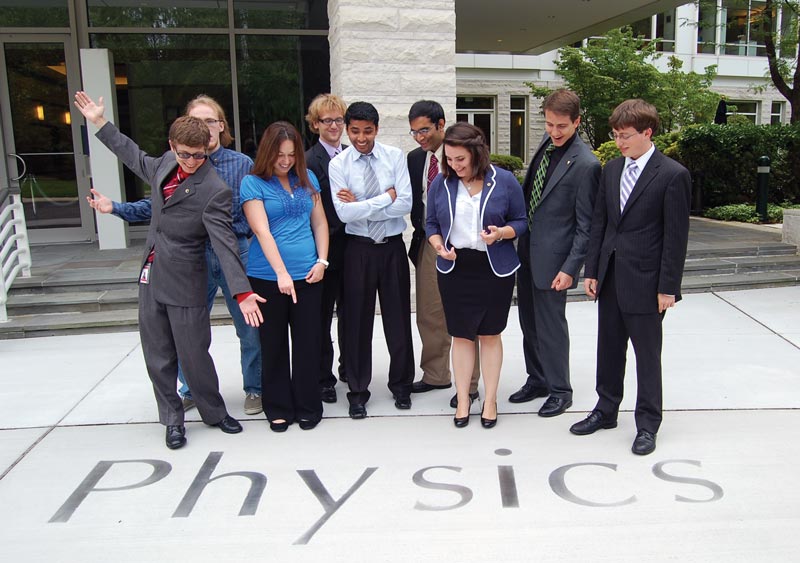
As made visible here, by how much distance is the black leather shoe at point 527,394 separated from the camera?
4.56 m

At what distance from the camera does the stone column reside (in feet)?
22.8

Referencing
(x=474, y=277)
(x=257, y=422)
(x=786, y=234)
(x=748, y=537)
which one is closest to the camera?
(x=748, y=537)

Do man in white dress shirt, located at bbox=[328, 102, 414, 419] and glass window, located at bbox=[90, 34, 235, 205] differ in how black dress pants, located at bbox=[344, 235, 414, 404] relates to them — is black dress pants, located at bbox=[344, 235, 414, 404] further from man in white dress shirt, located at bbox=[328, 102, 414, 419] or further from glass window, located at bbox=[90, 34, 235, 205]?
glass window, located at bbox=[90, 34, 235, 205]

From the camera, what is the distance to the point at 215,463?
3.72 meters

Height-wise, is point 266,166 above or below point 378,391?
above

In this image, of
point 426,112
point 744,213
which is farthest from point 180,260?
point 744,213

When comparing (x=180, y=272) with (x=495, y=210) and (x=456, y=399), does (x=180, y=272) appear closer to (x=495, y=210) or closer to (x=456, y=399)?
(x=495, y=210)

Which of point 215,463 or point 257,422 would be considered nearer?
point 215,463

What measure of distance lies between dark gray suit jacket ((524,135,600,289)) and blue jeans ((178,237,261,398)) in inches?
70.4

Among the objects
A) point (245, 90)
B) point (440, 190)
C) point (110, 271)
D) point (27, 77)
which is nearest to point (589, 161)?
point (440, 190)

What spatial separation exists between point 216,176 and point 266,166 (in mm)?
286

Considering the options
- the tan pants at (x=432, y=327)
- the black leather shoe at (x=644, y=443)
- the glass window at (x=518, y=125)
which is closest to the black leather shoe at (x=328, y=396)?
the tan pants at (x=432, y=327)

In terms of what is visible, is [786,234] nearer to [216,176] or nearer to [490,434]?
[490,434]

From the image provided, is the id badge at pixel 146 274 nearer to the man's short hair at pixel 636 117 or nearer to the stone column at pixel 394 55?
the man's short hair at pixel 636 117
